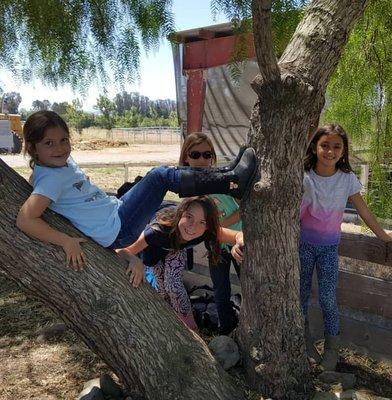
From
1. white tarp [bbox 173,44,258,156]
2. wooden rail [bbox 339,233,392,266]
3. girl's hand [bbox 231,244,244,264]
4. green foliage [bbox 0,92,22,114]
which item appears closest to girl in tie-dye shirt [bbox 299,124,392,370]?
wooden rail [bbox 339,233,392,266]

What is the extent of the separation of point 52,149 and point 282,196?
1143mm

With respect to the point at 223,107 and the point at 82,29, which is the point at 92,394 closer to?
the point at 82,29

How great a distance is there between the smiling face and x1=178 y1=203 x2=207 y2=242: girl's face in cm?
76

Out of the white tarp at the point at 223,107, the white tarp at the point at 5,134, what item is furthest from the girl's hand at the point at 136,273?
the white tarp at the point at 5,134

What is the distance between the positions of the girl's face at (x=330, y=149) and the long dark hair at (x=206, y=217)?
27.3 inches

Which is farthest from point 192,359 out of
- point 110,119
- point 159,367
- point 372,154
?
point 372,154

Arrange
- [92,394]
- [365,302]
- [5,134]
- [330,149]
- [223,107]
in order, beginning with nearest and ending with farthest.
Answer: [92,394] → [330,149] → [365,302] → [223,107] → [5,134]

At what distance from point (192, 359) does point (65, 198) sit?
98cm

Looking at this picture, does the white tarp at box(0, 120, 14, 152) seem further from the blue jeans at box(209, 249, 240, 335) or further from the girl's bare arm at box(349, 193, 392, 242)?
the girl's bare arm at box(349, 193, 392, 242)

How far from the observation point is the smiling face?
3.06 m

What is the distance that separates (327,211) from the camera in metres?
3.08

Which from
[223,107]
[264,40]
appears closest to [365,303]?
[264,40]

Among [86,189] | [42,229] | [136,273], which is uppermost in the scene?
[86,189]

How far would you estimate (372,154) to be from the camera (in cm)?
397
